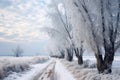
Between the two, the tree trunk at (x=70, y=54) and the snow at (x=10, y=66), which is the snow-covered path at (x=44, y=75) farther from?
the tree trunk at (x=70, y=54)

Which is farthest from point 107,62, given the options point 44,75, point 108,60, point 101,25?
point 44,75

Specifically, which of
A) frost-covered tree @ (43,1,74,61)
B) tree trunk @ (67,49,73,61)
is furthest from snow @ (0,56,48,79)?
tree trunk @ (67,49,73,61)

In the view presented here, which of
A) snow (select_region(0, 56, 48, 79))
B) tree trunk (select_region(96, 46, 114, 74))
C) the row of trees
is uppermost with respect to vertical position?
the row of trees

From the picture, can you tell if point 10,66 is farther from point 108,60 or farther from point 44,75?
point 108,60

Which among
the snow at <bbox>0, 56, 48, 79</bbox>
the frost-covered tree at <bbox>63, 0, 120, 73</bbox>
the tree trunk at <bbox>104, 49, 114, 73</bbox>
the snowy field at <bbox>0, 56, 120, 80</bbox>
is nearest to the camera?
the snowy field at <bbox>0, 56, 120, 80</bbox>

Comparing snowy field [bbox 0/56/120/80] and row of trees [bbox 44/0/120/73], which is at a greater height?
row of trees [bbox 44/0/120/73]

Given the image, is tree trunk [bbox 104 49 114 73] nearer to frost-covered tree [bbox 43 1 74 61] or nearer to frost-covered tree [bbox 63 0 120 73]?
frost-covered tree [bbox 63 0 120 73]

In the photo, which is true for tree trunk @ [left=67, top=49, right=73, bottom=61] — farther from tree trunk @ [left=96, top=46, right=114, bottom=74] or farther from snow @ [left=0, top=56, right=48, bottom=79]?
tree trunk @ [left=96, top=46, right=114, bottom=74]

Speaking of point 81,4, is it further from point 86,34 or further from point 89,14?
point 86,34

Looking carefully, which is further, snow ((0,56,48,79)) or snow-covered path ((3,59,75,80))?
snow ((0,56,48,79))

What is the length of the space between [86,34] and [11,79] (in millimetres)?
6627

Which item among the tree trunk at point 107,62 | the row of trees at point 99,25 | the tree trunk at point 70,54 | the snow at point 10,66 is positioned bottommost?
the tree trunk at point 70,54

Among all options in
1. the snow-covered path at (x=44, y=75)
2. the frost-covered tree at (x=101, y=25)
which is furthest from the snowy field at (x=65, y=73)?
the frost-covered tree at (x=101, y=25)

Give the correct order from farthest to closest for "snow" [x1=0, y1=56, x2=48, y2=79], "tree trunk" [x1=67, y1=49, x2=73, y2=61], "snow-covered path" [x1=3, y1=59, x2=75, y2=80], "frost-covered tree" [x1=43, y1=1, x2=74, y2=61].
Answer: "tree trunk" [x1=67, y1=49, x2=73, y2=61] → "frost-covered tree" [x1=43, y1=1, x2=74, y2=61] → "snow" [x1=0, y1=56, x2=48, y2=79] → "snow-covered path" [x1=3, y1=59, x2=75, y2=80]
